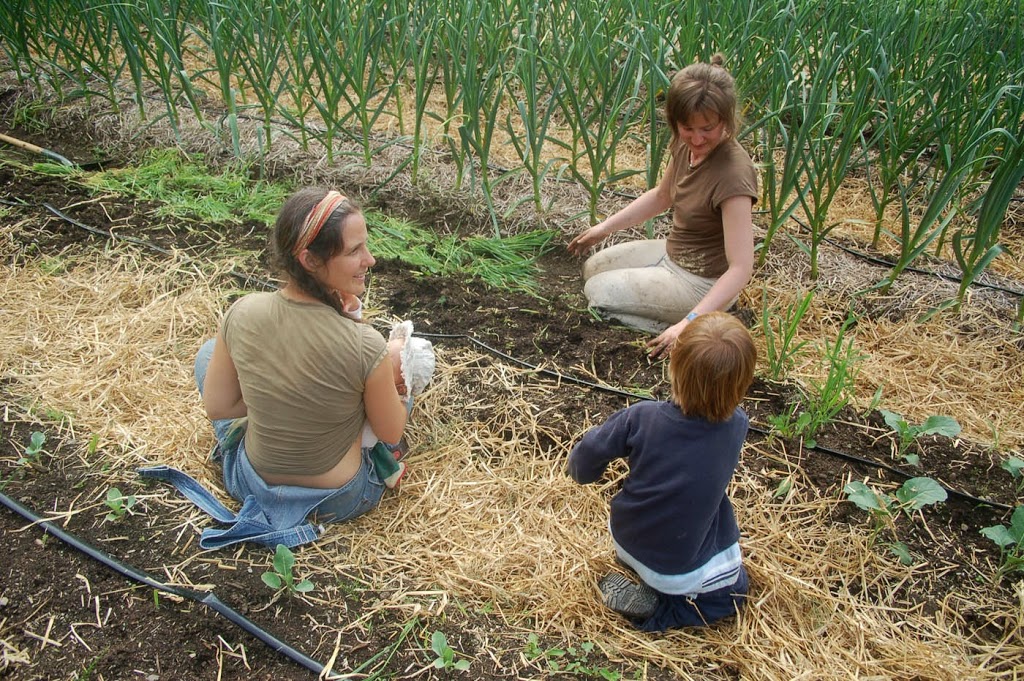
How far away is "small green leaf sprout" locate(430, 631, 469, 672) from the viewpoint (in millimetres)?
1613

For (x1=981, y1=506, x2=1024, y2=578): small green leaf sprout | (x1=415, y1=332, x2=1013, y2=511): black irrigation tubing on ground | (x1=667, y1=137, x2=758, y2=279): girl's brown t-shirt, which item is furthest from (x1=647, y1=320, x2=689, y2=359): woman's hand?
(x1=981, y1=506, x2=1024, y2=578): small green leaf sprout

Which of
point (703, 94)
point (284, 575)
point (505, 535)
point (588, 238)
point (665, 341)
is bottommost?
point (505, 535)

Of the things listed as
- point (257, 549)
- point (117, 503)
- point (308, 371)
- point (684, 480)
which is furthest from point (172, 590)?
point (684, 480)

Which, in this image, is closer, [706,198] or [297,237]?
[297,237]

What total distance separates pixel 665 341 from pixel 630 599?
93 cm

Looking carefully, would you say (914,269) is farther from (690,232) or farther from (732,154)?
(732,154)

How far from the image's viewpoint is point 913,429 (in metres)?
2.23

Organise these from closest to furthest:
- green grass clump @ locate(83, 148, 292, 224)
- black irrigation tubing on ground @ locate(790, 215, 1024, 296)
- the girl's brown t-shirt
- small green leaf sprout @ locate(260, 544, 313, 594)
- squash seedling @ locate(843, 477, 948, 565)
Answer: small green leaf sprout @ locate(260, 544, 313, 594) < squash seedling @ locate(843, 477, 948, 565) < the girl's brown t-shirt < black irrigation tubing on ground @ locate(790, 215, 1024, 296) < green grass clump @ locate(83, 148, 292, 224)

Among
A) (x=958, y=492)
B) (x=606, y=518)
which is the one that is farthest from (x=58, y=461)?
(x=958, y=492)

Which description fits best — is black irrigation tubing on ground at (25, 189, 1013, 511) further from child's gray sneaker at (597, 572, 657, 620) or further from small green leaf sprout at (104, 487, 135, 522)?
small green leaf sprout at (104, 487, 135, 522)

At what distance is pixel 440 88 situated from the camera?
4.93 m

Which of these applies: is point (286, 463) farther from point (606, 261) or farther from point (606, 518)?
point (606, 261)

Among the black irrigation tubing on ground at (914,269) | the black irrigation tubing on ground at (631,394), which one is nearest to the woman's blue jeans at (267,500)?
the black irrigation tubing on ground at (631,394)

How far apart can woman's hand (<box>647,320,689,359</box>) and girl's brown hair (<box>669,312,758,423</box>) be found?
0.85 m
